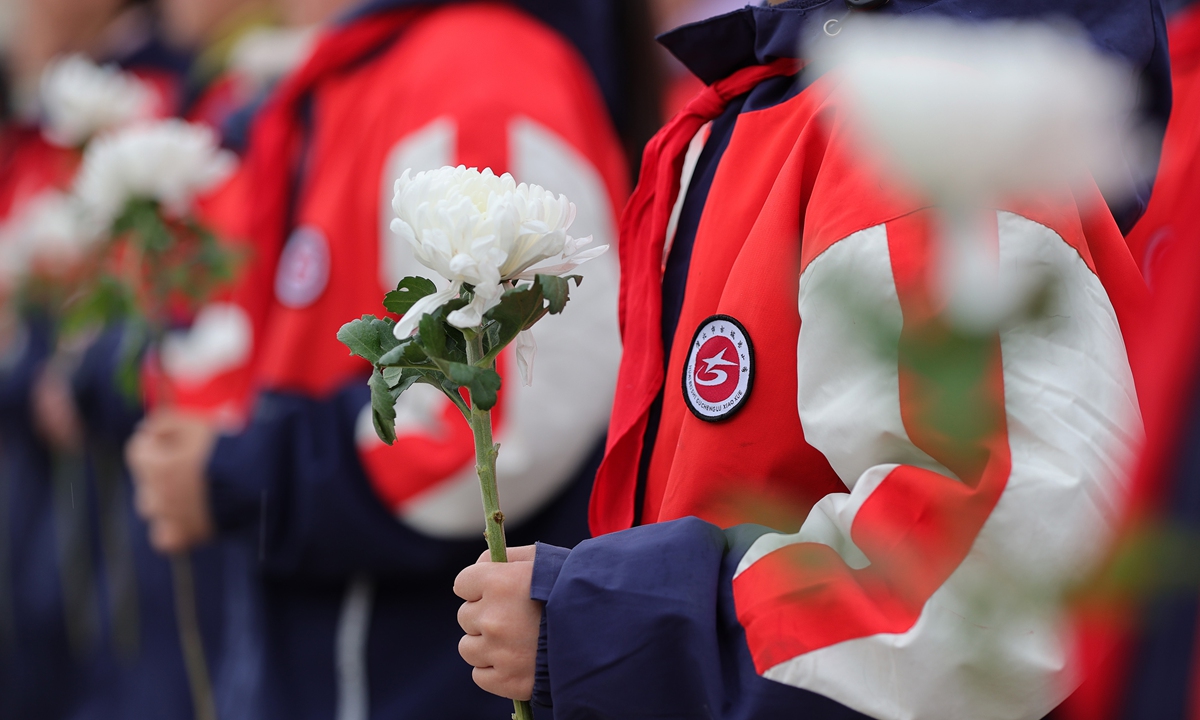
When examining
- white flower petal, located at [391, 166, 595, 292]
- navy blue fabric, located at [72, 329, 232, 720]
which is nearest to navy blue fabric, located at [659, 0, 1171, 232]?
white flower petal, located at [391, 166, 595, 292]

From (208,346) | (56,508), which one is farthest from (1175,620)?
(56,508)

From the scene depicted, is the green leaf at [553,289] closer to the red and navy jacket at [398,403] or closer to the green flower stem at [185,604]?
the red and navy jacket at [398,403]

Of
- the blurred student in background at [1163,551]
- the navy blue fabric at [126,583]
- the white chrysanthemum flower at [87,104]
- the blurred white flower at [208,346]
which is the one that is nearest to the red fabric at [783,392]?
the blurred student in background at [1163,551]

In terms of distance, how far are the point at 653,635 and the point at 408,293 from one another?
325 millimetres

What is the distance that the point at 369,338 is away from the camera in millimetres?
893

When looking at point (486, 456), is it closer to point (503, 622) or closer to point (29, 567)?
point (503, 622)

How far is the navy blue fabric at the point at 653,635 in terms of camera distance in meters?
0.89

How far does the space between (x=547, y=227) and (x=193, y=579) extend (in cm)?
207

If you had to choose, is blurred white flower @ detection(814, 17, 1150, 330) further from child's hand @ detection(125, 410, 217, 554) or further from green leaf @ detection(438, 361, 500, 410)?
child's hand @ detection(125, 410, 217, 554)

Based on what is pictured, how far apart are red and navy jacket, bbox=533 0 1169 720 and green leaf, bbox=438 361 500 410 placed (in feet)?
0.59

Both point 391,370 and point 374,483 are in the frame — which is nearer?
point 391,370

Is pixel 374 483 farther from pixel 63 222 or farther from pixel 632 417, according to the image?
pixel 63 222

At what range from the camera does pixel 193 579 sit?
2646mm

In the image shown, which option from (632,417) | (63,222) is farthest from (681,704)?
(63,222)
